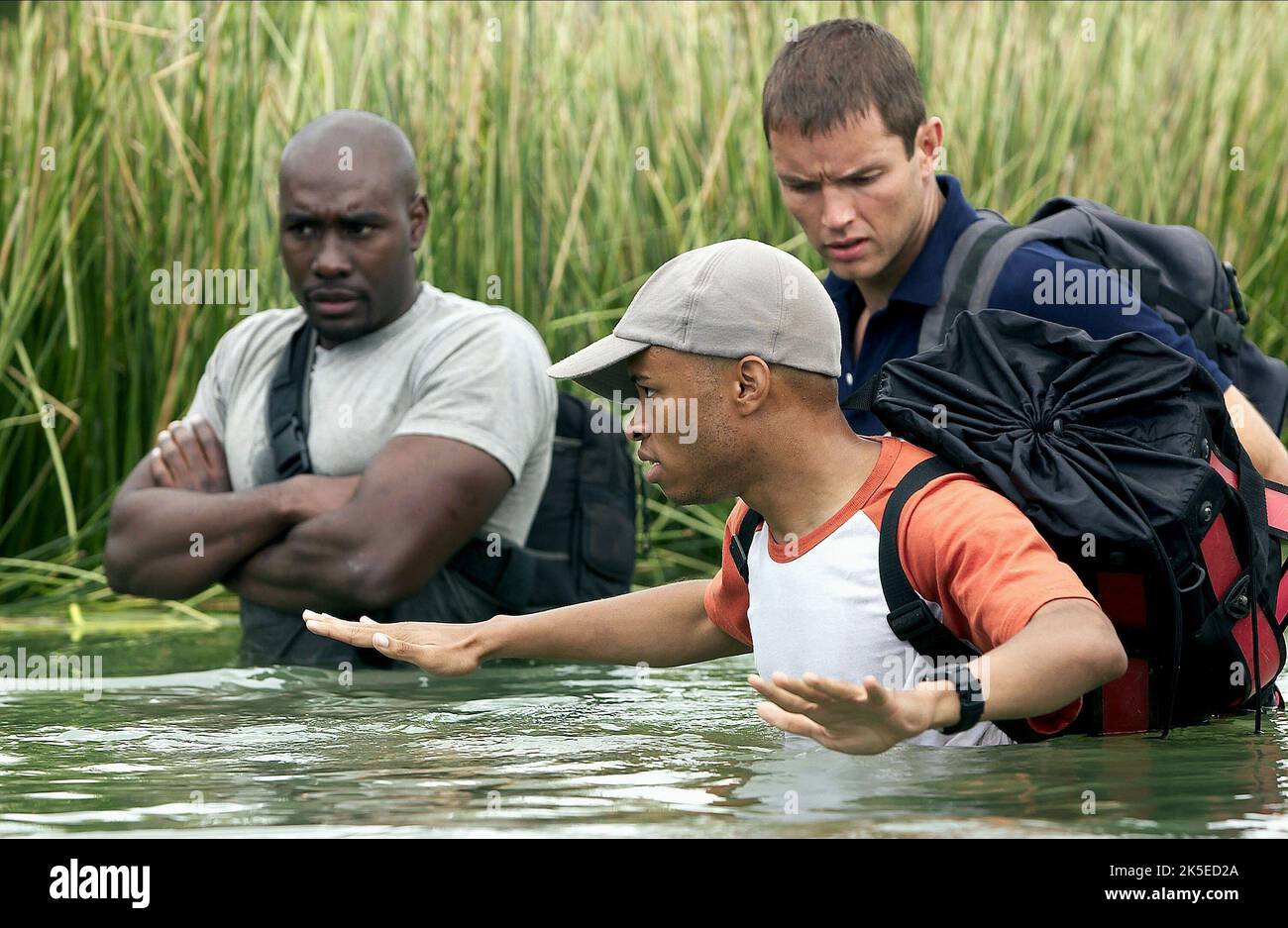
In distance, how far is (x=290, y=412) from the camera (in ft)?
20.4

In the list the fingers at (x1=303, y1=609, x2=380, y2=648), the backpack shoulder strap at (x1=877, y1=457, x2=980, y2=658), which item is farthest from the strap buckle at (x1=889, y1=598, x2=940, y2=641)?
the fingers at (x1=303, y1=609, x2=380, y2=648)

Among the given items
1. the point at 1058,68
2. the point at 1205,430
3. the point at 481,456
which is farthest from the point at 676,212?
the point at 1205,430

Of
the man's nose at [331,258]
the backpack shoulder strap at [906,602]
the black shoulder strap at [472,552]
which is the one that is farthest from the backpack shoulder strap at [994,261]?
the man's nose at [331,258]

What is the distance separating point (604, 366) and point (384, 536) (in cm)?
207

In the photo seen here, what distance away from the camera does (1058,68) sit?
861cm

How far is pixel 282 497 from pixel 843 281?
183 centimetres

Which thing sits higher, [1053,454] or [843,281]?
[843,281]

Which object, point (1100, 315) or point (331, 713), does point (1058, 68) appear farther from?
point (331, 713)

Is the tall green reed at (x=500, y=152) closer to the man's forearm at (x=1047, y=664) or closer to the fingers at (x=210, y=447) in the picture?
the fingers at (x=210, y=447)

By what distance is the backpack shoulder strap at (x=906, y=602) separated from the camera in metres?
3.74

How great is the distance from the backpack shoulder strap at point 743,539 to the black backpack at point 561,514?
6.36 feet

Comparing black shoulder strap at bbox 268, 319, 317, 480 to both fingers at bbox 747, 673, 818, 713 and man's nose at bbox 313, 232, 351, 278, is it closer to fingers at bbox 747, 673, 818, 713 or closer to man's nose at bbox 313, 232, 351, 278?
man's nose at bbox 313, 232, 351, 278

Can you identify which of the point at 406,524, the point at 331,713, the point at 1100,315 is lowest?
the point at 331,713

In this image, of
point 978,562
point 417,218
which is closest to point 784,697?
point 978,562
